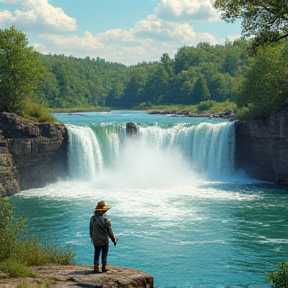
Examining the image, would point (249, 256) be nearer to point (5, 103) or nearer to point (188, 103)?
point (5, 103)

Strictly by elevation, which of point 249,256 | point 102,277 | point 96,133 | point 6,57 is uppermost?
point 6,57

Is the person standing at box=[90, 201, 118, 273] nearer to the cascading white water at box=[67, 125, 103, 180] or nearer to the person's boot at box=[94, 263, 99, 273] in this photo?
the person's boot at box=[94, 263, 99, 273]

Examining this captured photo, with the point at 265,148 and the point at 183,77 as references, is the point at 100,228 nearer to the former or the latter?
the point at 265,148

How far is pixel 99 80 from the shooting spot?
150625 millimetres

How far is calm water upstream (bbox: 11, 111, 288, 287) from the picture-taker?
60.0 feet

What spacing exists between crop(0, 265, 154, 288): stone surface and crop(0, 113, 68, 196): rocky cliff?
61.8ft

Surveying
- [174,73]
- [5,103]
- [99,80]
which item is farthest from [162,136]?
[99,80]

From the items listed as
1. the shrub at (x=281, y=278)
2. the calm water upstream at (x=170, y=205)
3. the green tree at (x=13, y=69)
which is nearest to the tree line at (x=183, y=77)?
the green tree at (x=13, y=69)

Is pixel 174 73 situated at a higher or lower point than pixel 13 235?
higher

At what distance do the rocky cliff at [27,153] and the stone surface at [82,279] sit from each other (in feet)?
61.8

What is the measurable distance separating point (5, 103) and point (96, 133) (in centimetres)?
666

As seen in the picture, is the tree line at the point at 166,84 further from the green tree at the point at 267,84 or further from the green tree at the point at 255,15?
the green tree at the point at 255,15

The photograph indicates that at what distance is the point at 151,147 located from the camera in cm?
3816

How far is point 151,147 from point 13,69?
11319 millimetres
